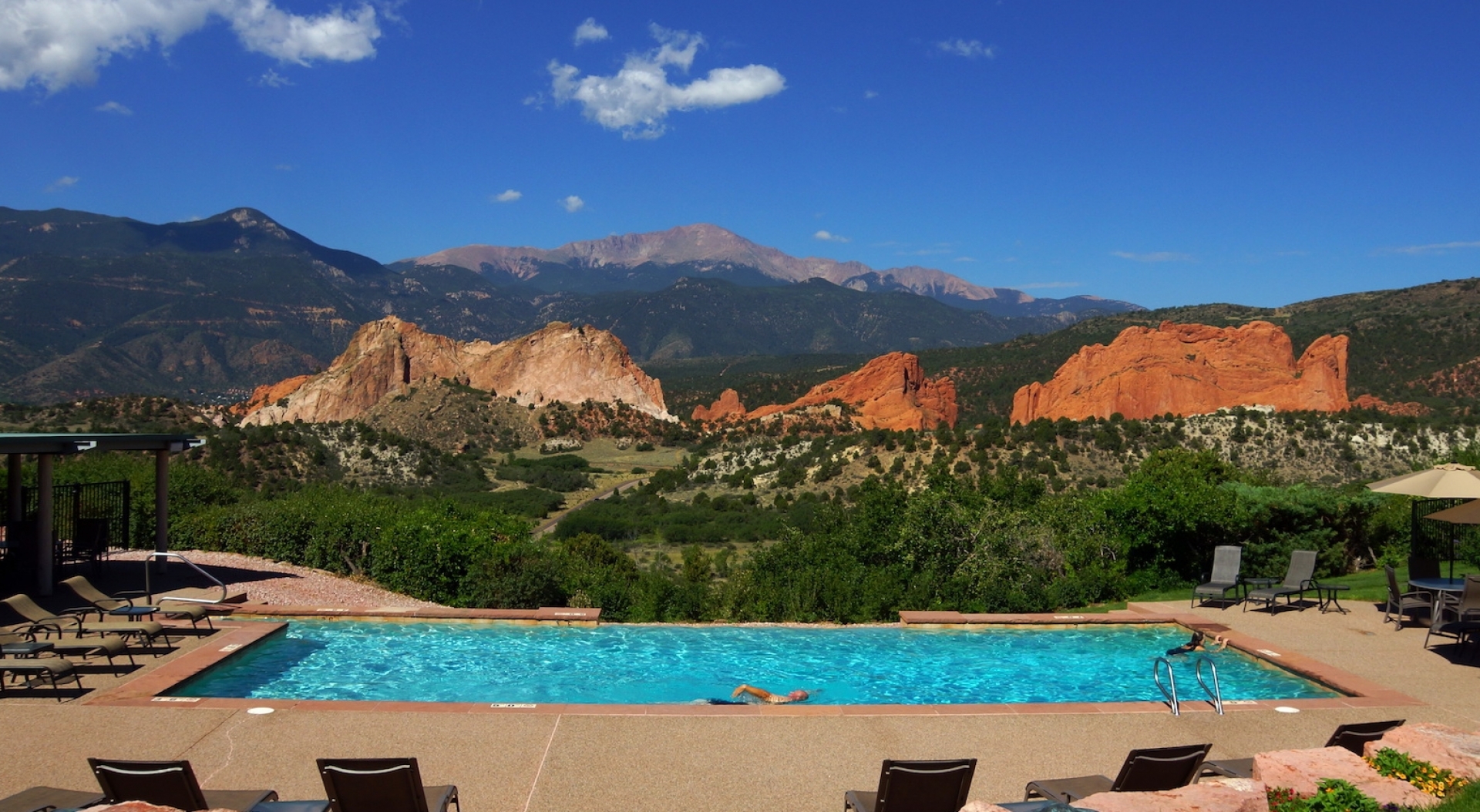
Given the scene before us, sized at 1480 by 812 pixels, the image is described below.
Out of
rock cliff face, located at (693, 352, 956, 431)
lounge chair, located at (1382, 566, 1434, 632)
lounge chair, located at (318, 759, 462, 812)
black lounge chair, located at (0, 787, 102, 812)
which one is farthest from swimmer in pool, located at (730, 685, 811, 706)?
rock cliff face, located at (693, 352, 956, 431)

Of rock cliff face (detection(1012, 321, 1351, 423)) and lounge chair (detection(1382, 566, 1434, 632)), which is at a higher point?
rock cliff face (detection(1012, 321, 1351, 423))

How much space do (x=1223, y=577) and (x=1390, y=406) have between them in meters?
46.1

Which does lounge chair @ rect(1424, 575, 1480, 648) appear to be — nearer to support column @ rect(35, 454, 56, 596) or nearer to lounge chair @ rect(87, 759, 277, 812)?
lounge chair @ rect(87, 759, 277, 812)

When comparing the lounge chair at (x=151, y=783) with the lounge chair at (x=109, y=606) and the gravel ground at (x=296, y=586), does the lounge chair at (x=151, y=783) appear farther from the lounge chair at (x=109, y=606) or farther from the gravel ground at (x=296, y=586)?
the gravel ground at (x=296, y=586)

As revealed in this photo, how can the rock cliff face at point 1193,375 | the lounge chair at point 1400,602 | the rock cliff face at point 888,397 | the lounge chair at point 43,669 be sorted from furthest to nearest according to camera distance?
the rock cliff face at point 888,397, the rock cliff face at point 1193,375, the lounge chair at point 1400,602, the lounge chair at point 43,669

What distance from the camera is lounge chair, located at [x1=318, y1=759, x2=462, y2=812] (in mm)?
4562

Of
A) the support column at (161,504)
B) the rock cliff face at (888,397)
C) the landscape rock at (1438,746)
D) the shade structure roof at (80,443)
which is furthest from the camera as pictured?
the rock cliff face at (888,397)

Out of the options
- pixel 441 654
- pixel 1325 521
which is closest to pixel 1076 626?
pixel 1325 521

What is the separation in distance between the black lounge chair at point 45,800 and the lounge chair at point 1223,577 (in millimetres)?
11223

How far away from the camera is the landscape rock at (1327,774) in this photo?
5027 millimetres

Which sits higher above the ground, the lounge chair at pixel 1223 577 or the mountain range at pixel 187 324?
the mountain range at pixel 187 324

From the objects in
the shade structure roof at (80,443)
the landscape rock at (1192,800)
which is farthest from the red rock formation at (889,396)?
the landscape rock at (1192,800)

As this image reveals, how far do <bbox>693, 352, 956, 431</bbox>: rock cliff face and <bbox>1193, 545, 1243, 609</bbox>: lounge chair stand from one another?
44.2 meters

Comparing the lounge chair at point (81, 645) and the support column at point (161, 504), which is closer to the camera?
the lounge chair at point (81, 645)
